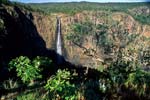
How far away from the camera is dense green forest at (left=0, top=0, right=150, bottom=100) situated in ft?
38.3

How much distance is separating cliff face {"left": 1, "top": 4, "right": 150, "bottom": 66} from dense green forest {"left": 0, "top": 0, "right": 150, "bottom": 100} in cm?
50

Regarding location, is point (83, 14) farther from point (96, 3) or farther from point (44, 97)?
point (44, 97)

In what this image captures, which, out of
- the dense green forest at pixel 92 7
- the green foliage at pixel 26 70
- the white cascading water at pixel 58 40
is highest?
the green foliage at pixel 26 70

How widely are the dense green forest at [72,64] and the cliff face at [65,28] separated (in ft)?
1.64

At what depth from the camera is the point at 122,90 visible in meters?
11.2

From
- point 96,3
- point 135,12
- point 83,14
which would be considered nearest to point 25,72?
point 83,14

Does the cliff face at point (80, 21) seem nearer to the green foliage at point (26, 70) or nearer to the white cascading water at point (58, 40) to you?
the white cascading water at point (58, 40)

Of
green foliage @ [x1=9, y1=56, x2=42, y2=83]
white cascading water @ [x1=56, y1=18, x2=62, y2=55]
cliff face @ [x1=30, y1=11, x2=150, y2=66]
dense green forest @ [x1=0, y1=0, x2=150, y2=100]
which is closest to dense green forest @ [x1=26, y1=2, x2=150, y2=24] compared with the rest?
dense green forest @ [x1=0, y1=0, x2=150, y2=100]

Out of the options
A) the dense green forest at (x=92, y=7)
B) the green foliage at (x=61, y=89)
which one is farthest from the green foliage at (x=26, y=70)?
the dense green forest at (x=92, y=7)

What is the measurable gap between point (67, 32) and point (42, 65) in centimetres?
10363

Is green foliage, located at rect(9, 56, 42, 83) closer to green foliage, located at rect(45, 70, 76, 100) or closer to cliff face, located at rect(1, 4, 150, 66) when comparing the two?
green foliage, located at rect(45, 70, 76, 100)

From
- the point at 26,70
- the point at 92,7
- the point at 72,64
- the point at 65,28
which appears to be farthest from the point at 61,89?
the point at 92,7

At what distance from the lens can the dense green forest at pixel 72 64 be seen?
11680mm

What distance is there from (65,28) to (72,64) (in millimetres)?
58398
